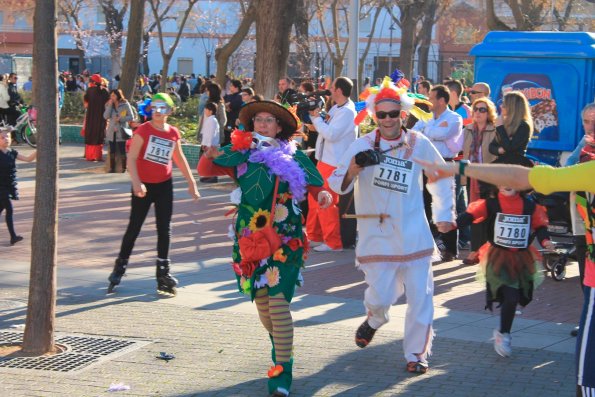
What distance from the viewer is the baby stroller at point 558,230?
1030cm

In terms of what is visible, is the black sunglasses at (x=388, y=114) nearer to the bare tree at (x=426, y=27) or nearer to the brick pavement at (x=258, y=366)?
the brick pavement at (x=258, y=366)

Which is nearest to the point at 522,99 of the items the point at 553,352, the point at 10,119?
the point at 553,352

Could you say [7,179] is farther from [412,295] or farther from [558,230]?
[412,295]

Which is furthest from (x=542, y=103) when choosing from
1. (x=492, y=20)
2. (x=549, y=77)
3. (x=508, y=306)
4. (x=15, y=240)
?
(x=492, y=20)

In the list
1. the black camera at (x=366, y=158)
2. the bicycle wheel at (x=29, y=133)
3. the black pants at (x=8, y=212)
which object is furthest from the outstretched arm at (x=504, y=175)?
the bicycle wheel at (x=29, y=133)

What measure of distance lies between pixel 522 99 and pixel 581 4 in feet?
112

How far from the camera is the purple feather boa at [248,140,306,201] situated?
641cm

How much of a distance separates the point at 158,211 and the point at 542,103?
7.01m

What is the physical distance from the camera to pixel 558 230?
11195 mm

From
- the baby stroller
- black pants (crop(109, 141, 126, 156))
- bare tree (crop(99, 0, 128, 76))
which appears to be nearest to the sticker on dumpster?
the baby stroller

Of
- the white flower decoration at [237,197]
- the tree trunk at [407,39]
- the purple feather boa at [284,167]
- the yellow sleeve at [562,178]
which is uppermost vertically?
the tree trunk at [407,39]

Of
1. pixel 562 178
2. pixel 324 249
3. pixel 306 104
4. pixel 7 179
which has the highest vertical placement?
pixel 562 178

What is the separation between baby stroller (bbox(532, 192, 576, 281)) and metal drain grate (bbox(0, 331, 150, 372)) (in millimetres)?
4567

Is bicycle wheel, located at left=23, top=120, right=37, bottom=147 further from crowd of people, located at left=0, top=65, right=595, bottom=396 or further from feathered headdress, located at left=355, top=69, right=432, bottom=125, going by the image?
feathered headdress, located at left=355, top=69, right=432, bottom=125
